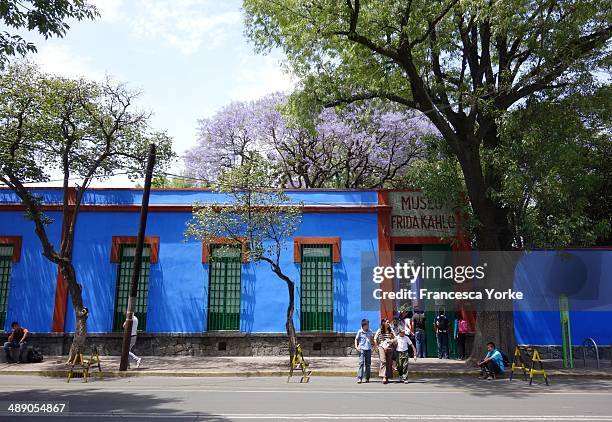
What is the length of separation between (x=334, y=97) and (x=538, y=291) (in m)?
9.32

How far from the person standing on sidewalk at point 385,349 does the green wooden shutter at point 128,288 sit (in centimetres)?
832

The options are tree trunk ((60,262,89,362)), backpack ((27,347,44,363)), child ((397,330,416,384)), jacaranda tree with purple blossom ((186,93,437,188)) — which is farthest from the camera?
jacaranda tree with purple blossom ((186,93,437,188))

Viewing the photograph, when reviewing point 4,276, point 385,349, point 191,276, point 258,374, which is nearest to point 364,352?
point 385,349

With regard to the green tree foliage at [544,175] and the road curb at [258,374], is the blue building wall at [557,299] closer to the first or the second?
the green tree foliage at [544,175]

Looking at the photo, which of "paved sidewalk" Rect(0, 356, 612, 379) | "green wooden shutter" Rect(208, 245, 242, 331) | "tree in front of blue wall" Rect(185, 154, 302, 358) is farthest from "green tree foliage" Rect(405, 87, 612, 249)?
"green wooden shutter" Rect(208, 245, 242, 331)

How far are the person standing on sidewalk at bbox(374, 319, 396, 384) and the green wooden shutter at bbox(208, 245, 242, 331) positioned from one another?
5732mm

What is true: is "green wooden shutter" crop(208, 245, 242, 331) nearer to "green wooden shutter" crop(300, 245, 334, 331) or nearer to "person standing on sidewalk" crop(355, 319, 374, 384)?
"green wooden shutter" crop(300, 245, 334, 331)

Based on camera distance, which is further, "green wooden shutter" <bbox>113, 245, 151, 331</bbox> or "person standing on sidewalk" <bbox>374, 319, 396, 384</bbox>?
"green wooden shutter" <bbox>113, 245, 151, 331</bbox>

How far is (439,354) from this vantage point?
16234 mm

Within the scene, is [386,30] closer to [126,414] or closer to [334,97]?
[334,97]

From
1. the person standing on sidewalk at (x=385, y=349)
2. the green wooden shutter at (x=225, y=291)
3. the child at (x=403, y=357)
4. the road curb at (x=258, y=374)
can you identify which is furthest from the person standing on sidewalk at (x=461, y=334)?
the green wooden shutter at (x=225, y=291)

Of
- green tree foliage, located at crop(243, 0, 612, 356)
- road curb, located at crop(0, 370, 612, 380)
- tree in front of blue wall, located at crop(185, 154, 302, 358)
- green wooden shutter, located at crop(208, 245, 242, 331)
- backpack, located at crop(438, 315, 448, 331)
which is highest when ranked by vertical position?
green tree foliage, located at crop(243, 0, 612, 356)

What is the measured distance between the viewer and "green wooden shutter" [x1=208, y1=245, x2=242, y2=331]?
1680 cm

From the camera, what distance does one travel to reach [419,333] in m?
16.4
